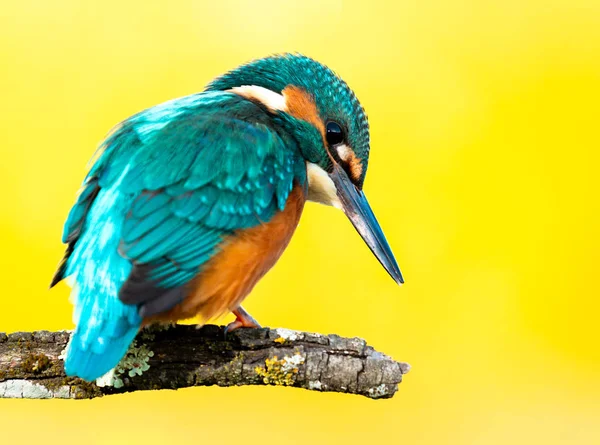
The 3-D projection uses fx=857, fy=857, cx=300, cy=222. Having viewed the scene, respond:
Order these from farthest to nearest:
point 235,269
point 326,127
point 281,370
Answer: point 326,127 → point 235,269 → point 281,370

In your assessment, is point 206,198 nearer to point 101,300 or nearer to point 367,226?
point 101,300

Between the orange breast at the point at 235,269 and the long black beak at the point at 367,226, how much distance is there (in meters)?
0.37

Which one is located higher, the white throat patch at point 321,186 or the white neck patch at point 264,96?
the white neck patch at point 264,96

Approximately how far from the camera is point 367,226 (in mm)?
3803

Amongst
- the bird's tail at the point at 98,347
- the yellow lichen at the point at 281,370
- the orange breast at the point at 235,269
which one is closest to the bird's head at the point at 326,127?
the orange breast at the point at 235,269

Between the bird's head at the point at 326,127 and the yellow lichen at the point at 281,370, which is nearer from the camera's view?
the yellow lichen at the point at 281,370

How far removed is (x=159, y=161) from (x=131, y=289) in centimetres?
54

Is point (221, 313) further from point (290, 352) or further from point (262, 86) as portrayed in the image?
point (262, 86)

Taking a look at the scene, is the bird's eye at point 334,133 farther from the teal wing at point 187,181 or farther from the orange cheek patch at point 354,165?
the teal wing at point 187,181

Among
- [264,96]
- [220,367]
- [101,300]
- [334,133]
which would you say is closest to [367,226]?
[334,133]

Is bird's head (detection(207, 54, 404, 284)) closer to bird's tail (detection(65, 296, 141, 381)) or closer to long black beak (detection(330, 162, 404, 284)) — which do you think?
long black beak (detection(330, 162, 404, 284))

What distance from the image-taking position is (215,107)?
11.5ft

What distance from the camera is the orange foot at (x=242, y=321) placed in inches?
131

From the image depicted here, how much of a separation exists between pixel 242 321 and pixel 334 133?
3.04ft
